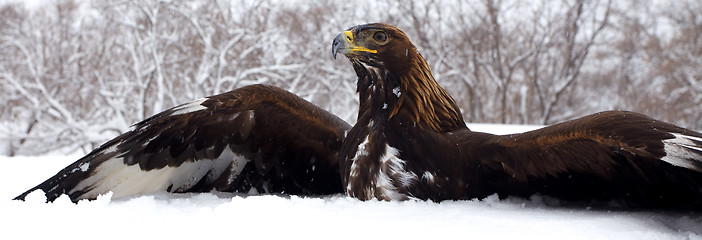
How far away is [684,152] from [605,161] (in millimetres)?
331

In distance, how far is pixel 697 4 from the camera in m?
25.4

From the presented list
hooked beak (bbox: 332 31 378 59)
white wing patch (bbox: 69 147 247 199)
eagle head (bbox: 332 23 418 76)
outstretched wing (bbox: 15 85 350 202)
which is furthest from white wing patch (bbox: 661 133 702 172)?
white wing patch (bbox: 69 147 247 199)

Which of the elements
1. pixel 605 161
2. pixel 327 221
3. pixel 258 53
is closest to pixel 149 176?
pixel 327 221

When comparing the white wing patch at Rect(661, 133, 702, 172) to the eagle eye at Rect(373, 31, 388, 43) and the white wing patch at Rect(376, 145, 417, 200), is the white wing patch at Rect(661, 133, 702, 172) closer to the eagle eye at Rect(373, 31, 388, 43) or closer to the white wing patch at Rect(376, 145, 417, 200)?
the white wing patch at Rect(376, 145, 417, 200)

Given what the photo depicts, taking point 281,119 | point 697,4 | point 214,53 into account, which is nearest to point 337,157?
point 281,119

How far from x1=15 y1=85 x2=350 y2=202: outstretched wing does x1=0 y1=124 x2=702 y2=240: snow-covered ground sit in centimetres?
68

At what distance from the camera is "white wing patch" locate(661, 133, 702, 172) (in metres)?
2.03

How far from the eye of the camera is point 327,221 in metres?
1.76

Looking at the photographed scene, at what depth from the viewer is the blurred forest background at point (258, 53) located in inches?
805

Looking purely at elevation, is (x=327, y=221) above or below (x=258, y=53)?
below

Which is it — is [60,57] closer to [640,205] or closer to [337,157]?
[337,157]

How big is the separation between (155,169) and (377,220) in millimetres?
1738

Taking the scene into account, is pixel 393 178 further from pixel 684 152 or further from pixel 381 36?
pixel 684 152

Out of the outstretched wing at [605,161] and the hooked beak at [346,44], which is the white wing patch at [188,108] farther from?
the outstretched wing at [605,161]
